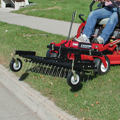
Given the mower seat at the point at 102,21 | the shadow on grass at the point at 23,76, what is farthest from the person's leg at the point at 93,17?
the shadow on grass at the point at 23,76

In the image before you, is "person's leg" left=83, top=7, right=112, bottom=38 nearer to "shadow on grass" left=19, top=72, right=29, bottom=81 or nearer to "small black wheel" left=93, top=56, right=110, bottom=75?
"small black wheel" left=93, top=56, right=110, bottom=75

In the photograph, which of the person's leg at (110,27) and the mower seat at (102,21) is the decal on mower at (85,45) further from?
the mower seat at (102,21)

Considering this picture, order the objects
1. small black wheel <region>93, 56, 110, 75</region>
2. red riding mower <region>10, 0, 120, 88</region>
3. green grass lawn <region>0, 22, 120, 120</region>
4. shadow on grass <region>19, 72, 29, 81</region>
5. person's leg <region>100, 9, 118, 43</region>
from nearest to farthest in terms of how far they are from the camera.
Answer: green grass lawn <region>0, 22, 120, 120</region>
red riding mower <region>10, 0, 120, 88</region>
small black wheel <region>93, 56, 110, 75</region>
shadow on grass <region>19, 72, 29, 81</region>
person's leg <region>100, 9, 118, 43</region>

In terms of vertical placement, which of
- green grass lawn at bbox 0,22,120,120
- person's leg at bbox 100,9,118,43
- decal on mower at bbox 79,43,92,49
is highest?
person's leg at bbox 100,9,118,43

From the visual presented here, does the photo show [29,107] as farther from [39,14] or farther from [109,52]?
[39,14]

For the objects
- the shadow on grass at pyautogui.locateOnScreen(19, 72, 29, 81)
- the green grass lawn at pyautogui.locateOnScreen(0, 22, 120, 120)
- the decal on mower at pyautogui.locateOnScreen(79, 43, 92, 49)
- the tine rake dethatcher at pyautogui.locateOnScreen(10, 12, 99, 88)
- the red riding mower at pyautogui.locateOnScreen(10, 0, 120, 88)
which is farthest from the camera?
the shadow on grass at pyautogui.locateOnScreen(19, 72, 29, 81)

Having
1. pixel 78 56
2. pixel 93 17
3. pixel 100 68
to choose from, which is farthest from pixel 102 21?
pixel 78 56

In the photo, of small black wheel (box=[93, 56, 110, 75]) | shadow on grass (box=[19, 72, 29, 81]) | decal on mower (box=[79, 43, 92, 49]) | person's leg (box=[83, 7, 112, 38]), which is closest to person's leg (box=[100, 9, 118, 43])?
person's leg (box=[83, 7, 112, 38])

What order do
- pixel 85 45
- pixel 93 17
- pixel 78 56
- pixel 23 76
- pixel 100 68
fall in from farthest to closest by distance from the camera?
pixel 93 17, pixel 23 76, pixel 85 45, pixel 100 68, pixel 78 56

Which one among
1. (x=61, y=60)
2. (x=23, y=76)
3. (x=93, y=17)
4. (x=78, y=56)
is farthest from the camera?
(x=93, y=17)

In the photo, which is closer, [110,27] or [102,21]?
[110,27]

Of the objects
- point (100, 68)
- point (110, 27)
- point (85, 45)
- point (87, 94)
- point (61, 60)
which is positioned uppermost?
point (110, 27)

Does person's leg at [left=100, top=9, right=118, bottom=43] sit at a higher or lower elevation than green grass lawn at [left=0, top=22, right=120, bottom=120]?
higher

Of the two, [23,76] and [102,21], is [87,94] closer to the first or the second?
[23,76]
